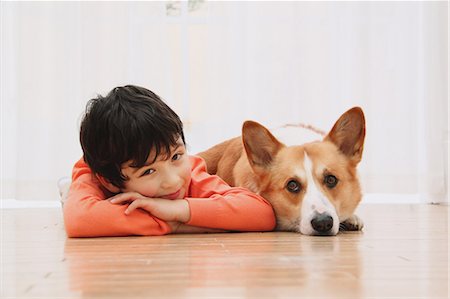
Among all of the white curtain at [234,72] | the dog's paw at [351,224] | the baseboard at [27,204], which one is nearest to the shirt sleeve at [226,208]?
the dog's paw at [351,224]

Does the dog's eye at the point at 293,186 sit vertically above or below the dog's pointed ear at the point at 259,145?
below

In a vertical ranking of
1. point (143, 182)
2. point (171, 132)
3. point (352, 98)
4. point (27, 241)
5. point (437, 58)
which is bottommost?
point (27, 241)

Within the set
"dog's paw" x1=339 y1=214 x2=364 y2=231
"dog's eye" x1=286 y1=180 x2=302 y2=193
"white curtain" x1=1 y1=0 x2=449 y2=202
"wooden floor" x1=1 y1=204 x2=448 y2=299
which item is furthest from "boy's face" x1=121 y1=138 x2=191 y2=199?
"white curtain" x1=1 y1=0 x2=449 y2=202

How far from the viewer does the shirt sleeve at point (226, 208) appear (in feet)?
5.56

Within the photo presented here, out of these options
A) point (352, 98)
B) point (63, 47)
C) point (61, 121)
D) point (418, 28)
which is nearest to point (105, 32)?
point (63, 47)

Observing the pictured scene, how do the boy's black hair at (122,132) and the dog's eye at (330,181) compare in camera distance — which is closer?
the boy's black hair at (122,132)

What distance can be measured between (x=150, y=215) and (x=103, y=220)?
14 centimetres

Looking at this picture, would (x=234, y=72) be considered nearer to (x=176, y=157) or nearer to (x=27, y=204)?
(x=27, y=204)

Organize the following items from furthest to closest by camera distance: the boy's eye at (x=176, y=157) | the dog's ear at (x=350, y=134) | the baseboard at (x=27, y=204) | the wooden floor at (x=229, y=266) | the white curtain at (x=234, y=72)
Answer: the white curtain at (x=234, y=72), the baseboard at (x=27, y=204), the dog's ear at (x=350, y=134), the boy's eye at (x=176, y=157), the wooden floor at (x=229, y=266)

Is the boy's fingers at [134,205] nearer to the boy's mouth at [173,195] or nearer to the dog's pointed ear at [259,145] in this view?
the boy's mouth at [173,195]

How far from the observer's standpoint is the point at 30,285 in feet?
3.03

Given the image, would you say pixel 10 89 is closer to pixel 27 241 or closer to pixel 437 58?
pixel 27 241

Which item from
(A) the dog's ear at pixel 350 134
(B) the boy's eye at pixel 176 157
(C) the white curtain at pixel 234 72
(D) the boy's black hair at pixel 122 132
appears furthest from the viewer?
(C) the white curtain at pixel 234 72

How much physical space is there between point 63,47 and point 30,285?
9.11 ft
